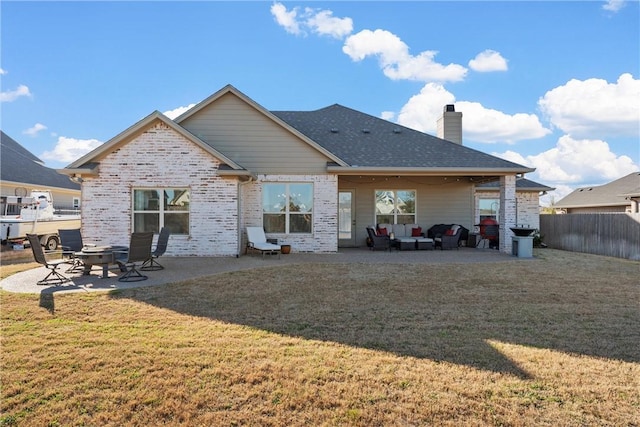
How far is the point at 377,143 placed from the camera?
15.8 m

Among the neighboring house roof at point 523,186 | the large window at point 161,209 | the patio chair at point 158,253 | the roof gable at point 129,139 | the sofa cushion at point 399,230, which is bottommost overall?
the patio chair at point 158,253

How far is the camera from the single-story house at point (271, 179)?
11875 millimetres

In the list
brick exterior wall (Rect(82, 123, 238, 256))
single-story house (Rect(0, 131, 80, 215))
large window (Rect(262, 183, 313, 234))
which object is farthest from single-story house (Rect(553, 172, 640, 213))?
single-story house (Rect(0, 131, 80, 215))

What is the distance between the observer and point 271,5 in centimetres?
1211

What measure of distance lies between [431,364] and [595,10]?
1298cm

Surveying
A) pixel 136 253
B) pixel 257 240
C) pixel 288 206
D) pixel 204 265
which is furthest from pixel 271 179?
pixel 136 253

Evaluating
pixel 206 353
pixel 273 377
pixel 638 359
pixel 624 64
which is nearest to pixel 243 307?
pixel 206 353

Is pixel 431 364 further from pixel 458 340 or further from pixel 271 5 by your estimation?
pixel 271 5

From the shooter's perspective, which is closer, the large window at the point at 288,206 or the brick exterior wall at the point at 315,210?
the brick exterior wall at the point at 315,210

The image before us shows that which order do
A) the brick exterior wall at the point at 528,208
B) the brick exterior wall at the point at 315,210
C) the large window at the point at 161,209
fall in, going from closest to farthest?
the large window at the point at 161,209 < the brick exterior wall at the point at 315,210 < the brick exterior wall at the point at 528,208

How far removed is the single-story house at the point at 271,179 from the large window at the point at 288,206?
0.04 m

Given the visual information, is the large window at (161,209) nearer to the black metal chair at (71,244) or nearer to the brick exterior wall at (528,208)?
the black metal chair at (71,244)

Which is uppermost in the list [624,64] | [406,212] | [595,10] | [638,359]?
[595,10]

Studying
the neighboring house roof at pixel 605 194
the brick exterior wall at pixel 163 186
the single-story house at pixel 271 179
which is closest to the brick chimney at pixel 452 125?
the single-story house at pixel 271 179
